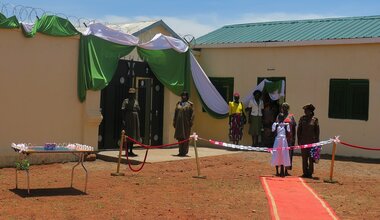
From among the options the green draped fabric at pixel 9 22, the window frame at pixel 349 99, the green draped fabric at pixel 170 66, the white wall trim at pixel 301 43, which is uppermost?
the white wall trim at pixel 301 43

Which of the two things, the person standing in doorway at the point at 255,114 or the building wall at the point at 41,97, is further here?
the person standing in doorway at the point at 255,114

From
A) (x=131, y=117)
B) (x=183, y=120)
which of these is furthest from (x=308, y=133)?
(x=131, y=117)

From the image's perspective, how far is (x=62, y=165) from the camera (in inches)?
484

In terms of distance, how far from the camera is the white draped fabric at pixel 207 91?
54.5 feet

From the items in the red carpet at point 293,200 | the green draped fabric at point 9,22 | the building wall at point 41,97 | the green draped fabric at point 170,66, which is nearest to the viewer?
the red carpet at point 293,200

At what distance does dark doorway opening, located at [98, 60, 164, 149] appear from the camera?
14.3 meters

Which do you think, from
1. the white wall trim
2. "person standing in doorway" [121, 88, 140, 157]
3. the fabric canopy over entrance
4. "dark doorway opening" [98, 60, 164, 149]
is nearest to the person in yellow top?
the fabric canopy over entrance

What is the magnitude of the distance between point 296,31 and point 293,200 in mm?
9695

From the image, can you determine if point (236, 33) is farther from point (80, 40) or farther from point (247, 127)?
point (80, 40)

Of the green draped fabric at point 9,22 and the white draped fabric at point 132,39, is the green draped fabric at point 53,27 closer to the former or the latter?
the green draped fabric at point 9,22

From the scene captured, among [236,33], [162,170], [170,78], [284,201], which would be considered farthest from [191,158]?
[236,33]

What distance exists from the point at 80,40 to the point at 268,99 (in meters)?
6.13

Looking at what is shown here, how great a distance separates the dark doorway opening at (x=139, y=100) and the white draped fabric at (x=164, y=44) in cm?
A: 56

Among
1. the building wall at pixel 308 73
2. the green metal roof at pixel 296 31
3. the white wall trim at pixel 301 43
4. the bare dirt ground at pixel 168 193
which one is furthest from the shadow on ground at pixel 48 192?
the green metal roof at pixel 296 31
